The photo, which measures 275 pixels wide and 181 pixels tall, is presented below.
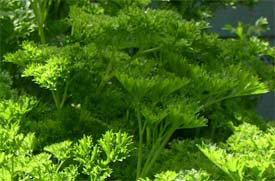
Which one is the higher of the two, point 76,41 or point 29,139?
point 76,41

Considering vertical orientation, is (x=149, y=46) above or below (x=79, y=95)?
above

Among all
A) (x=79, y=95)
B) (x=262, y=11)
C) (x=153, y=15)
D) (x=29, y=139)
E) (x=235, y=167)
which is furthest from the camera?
(x=262, y=11)

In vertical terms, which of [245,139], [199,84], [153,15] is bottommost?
[245,139]

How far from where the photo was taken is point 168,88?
1117 mm

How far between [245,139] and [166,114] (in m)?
0.24

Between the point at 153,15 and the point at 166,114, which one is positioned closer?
the point at 166,114

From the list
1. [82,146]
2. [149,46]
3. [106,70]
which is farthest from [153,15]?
[82,146]

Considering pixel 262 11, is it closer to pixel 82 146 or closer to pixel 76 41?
pixel 76 41

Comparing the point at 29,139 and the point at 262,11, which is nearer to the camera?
the point at 29,139

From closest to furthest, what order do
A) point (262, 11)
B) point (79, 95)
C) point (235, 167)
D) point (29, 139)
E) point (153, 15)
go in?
point (235, 167), point (29, 139), point (153, 15), point (79, 95), point (262, 11)

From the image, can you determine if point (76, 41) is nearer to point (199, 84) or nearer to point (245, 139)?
point (199, 84)

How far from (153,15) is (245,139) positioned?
14.6 inches

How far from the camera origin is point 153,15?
116 cm

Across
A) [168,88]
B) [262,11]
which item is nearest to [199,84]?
[168,88]
